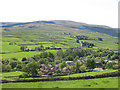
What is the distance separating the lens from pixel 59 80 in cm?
4334

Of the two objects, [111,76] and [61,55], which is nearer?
[111,76]

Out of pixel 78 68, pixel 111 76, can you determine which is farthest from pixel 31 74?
pixel 111 76

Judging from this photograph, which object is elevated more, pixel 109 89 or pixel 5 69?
pixel 109 89

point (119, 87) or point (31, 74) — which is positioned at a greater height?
point (119, 87)

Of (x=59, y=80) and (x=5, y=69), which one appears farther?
(x=5, y=69)

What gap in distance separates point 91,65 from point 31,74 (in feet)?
74.3

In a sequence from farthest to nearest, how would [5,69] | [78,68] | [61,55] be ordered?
1. [61,55]
2. [5,69]
3. [78,68]

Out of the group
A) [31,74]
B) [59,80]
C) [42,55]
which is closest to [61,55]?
[42,55]

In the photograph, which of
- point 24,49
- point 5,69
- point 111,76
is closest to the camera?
point 111,76

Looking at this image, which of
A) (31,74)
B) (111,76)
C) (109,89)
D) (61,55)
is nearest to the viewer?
(109,89)

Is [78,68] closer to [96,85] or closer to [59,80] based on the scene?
[59,80]

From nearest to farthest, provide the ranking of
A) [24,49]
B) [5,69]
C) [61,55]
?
[5,69]
[61,55]
[24,49]

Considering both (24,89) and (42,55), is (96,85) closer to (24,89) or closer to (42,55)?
(24,89)

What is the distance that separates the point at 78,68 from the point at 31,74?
688 inches
